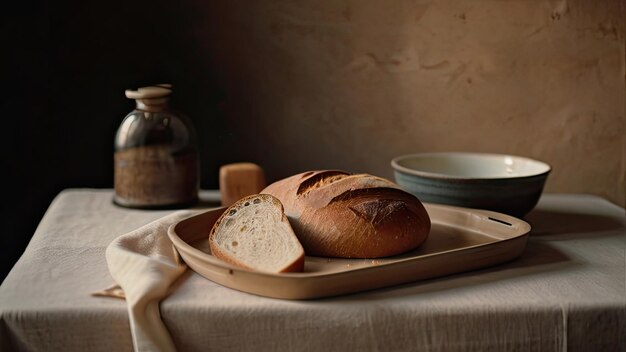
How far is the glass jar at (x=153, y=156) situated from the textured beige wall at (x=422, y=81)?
0.23m

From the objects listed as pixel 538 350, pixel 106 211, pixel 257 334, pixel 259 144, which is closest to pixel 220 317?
pixel 257 334

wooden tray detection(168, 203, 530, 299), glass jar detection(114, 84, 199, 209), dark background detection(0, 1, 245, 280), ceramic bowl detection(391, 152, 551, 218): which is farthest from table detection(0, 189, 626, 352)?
dark background detection(0, 1, 245, 280)

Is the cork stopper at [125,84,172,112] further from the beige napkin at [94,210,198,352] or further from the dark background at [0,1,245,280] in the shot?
the beige napkin at [94,210,198,352]

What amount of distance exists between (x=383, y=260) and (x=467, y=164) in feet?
1.66

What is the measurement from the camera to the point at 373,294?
0.90m

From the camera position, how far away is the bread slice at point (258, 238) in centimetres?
92

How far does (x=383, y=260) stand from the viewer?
1.00m

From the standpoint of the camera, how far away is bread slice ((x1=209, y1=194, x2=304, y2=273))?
0.92m

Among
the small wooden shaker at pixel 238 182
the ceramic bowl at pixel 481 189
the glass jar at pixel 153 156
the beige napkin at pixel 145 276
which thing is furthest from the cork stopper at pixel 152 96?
the ceramic bowl at pixel 481 189

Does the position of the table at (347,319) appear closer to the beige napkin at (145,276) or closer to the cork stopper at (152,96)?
the beige napkin at (145,276)

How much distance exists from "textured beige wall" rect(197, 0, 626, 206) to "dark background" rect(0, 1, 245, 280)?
0.06m

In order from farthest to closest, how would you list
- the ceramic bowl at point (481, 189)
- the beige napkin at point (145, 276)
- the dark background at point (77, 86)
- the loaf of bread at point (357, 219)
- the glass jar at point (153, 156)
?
the dark background at point (77, 86), the glass jar at point (153, 156), the ceramic bowl at point (481, 189), the loaf of bread at point (357, 219), the beige napkin at point (145, 276)

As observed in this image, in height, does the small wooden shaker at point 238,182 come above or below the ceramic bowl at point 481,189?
below

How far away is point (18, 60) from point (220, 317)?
92 centimetres
